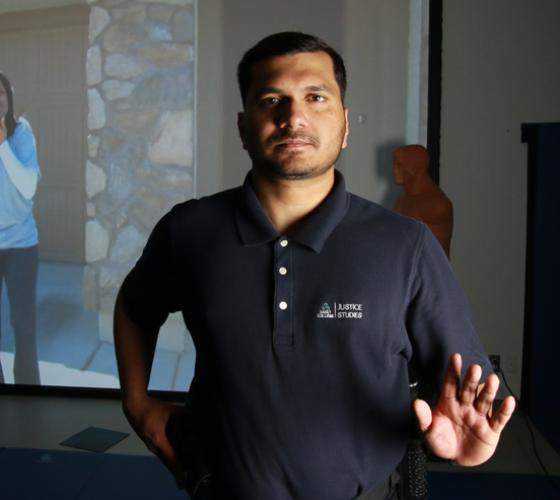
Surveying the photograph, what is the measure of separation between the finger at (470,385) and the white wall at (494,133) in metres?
2.35

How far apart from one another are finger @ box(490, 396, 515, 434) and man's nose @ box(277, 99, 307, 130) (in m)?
0.58

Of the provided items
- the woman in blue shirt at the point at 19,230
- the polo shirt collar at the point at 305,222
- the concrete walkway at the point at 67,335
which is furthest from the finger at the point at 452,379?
the woman in blue shirt at the point at 19,230

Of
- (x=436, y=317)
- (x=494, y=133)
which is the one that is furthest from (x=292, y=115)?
(x=494, y=133)

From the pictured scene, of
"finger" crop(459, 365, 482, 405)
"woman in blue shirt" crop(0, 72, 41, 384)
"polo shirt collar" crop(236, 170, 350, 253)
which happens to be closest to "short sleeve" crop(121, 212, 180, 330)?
"polo shirt collar" crop(236, 170, 350, 253)

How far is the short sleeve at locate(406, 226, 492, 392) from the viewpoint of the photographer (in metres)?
1.07

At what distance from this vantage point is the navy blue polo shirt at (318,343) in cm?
105

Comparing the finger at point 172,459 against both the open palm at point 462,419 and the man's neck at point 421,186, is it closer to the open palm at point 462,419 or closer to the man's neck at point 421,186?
the open palm at point 462,419

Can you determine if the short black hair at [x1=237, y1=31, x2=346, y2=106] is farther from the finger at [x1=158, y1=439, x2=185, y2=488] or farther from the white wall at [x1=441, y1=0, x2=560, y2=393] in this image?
the white wall at [x1=441, y1=0, x2=560, y2=393]

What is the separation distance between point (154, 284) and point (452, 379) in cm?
62

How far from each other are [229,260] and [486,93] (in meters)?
2.50

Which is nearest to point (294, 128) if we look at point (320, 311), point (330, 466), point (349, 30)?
point (320, 311)

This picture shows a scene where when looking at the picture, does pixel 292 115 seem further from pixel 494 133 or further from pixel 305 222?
pixel 494 133

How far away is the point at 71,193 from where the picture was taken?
3.41 meters

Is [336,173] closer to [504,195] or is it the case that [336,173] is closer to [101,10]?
[504,195]
